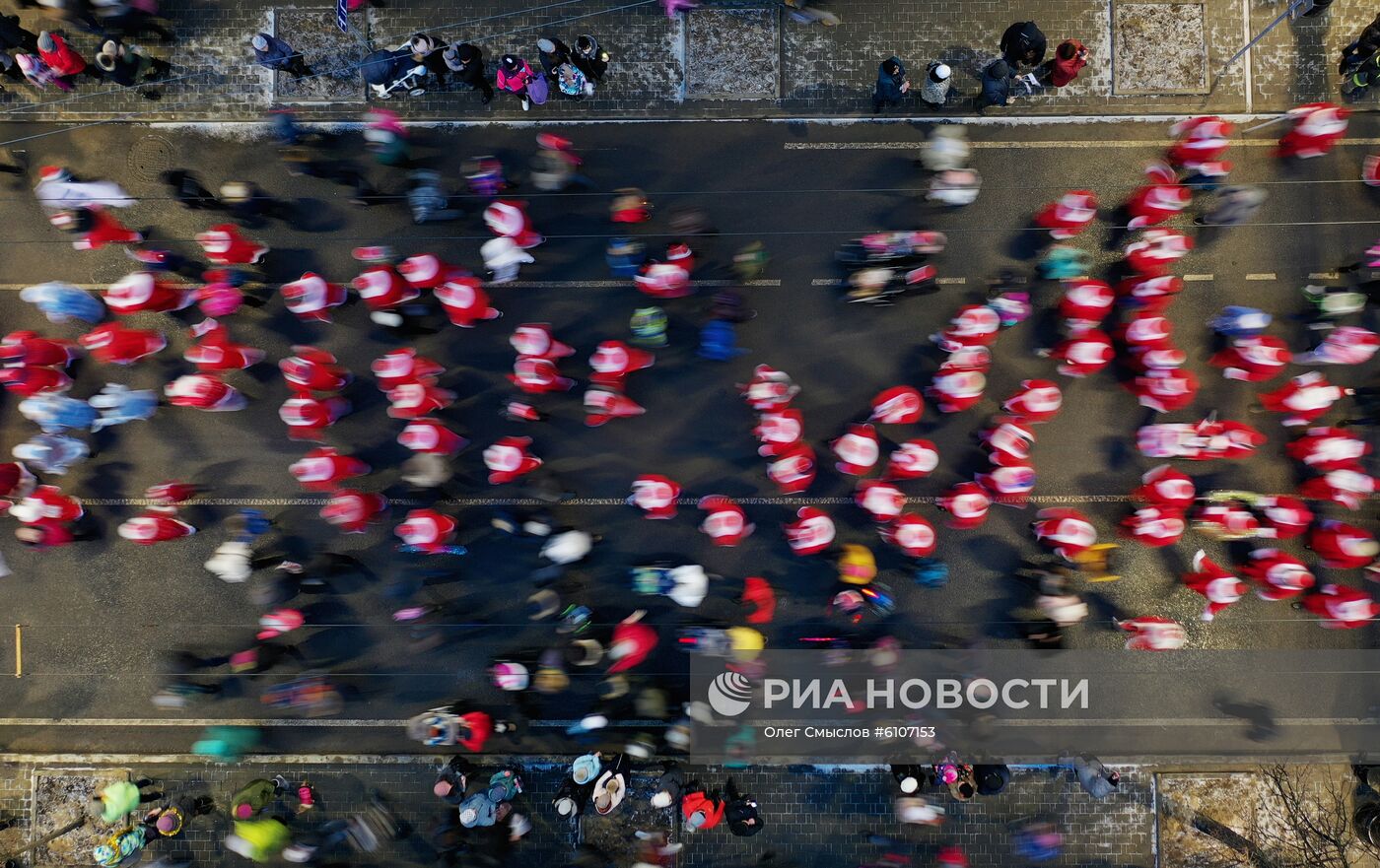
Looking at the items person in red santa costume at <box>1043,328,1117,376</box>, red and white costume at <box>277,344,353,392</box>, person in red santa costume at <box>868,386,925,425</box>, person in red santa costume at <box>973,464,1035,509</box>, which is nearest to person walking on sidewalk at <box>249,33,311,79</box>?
red and white costume at <box>277,344,353,392</box>

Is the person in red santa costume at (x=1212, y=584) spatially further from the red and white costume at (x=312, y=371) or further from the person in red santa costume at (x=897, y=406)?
the red and white costume at (x=312, y=371)

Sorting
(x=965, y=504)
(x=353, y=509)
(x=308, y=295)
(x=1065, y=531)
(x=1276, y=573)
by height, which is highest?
(x=308, y=295)

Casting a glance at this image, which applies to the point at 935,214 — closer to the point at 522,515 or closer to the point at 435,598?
the point at 522,515

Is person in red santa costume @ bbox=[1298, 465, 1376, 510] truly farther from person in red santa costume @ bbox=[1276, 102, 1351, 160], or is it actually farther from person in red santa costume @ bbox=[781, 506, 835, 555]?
person in red santa costume @ bbox=[781, 506, 835, 555]

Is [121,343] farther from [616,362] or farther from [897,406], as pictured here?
[897,406]

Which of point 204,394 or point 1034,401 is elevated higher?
point 204,394

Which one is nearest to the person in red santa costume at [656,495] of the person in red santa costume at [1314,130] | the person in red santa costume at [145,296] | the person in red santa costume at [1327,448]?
the person in red santa costume at [145,296]

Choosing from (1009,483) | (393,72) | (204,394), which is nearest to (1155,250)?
(1009,483)
